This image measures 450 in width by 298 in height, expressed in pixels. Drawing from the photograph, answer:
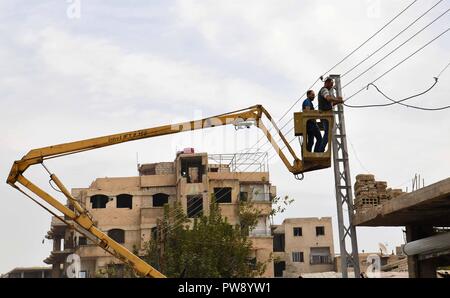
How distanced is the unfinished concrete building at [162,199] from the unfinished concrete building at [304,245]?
371 inches

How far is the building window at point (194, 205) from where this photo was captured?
4938 centimetres

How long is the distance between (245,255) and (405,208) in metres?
22.7

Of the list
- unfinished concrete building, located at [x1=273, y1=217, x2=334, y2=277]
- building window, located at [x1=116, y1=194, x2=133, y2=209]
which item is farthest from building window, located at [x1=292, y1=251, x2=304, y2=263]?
building window, located at [x1=116, y1=194, x2=133, y2=209]

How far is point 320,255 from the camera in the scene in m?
60.0

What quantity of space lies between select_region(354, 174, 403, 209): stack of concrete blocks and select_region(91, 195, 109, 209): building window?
122 feet

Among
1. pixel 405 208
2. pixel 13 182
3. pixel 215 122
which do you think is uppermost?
pixel 215 122

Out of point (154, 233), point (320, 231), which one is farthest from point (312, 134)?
point (320, 231)

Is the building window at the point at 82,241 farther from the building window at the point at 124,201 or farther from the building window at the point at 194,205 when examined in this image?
the building window at the point at 194,205

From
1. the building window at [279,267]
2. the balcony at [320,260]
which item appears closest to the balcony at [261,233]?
the building window at [279,267]

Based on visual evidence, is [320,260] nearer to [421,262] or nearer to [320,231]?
[320,231]

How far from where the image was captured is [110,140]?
56.3ft

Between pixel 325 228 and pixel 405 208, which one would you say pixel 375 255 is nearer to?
pixel 325 228

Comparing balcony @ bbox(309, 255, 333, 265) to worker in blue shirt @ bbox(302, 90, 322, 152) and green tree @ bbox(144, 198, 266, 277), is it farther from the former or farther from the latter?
worker in blue shirt @ bbox(302, 90, 322, 152)
